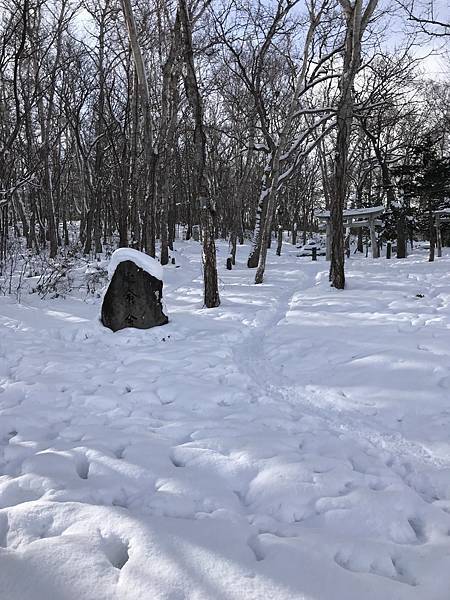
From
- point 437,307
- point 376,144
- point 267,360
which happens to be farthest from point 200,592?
point 376,144

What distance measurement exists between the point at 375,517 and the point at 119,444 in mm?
1919

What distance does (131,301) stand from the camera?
6.69 metres

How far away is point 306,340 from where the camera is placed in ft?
19.0

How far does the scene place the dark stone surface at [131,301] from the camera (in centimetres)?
667

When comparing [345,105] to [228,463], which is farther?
[345,105]

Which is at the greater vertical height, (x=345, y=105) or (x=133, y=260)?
(x=345, y=105)

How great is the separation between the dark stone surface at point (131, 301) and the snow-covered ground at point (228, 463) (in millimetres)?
369

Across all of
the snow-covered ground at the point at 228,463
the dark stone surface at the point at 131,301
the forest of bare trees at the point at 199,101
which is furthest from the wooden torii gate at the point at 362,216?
the dark stone surface at the point at 131,301

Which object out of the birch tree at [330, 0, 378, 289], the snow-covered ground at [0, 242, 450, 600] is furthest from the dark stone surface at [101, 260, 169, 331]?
the birch tree at [330, 0, 378, 289]

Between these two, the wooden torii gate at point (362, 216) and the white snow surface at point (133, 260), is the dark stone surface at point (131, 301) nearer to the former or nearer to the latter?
the white snow surface at point (133, 260)

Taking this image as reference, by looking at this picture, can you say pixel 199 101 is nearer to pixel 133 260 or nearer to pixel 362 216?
pixel 133 260

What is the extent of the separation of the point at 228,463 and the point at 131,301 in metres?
4.43

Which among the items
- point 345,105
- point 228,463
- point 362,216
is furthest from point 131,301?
point 362,216

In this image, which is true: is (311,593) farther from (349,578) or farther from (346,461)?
(346,461)
